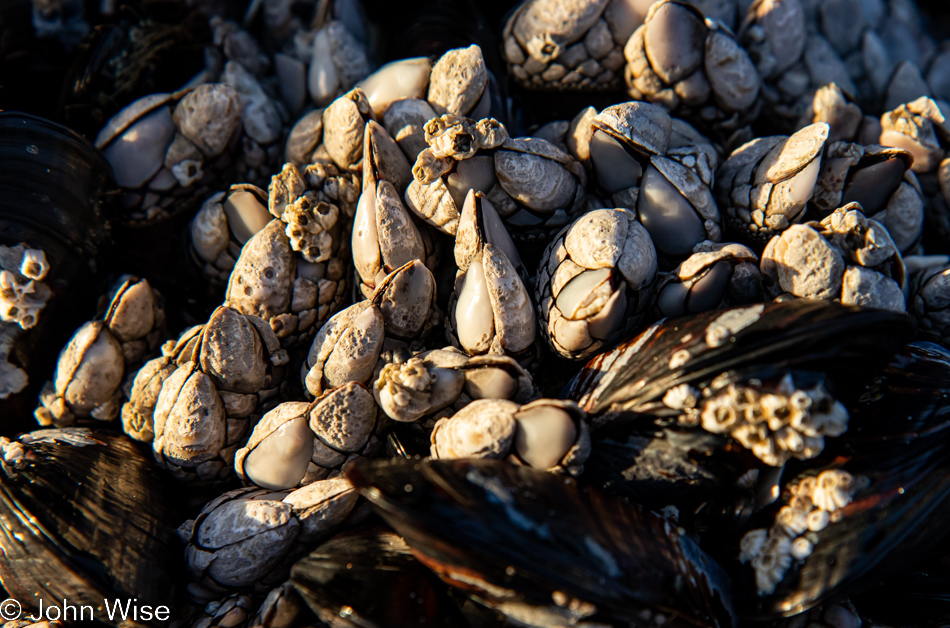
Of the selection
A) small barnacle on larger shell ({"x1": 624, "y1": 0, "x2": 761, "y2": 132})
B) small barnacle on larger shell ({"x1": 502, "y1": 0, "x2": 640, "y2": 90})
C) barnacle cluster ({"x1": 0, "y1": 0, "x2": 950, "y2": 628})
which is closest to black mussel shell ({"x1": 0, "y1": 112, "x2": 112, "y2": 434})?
barnacle cluster ({"x1": 0, "y1": 0, "x2": 950, "y2": 628})

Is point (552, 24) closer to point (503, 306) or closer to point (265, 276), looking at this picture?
point (503, 306)

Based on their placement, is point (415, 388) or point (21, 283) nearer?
point (415, 388)

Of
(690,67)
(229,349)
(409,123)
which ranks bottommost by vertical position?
(229,349)

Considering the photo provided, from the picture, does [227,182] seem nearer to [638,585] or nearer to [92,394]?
[92,394]

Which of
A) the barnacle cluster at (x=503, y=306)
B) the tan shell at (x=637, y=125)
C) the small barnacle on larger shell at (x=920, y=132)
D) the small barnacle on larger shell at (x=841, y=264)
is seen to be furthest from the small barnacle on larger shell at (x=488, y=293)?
the small barnacle on larger shell at (x=920, y=132)

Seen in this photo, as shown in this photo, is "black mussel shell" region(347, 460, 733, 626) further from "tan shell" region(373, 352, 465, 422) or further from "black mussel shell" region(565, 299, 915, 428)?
"black mussel shell" region(565, 299, 915, 428)

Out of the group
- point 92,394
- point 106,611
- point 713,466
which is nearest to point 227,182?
point 92,394

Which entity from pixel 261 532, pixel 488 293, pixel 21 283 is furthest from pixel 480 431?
pixel 21 283
